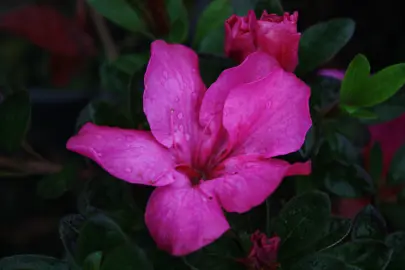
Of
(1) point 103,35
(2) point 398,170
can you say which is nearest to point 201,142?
(2) point 398,170

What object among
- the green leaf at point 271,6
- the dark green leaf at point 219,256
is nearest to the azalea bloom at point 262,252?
the dark green leaf at point 219,256

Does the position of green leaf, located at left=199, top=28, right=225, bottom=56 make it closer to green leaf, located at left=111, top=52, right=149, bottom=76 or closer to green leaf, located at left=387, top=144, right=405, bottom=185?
green leaf, located at left=111, top=52, right=149, bottom=76

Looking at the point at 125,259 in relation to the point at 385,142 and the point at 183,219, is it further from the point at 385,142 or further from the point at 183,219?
the point at 385,142

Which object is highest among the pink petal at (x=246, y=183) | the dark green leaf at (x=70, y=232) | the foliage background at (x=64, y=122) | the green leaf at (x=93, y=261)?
the pink petal at (x=246, y=183)

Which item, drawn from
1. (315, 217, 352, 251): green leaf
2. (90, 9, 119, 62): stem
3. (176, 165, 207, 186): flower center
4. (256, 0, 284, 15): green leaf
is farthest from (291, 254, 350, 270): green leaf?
(90, 9, 119, 62): stem

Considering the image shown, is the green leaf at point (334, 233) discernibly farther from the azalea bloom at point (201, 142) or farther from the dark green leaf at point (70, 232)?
the dark green leaf at point (70, 232)
